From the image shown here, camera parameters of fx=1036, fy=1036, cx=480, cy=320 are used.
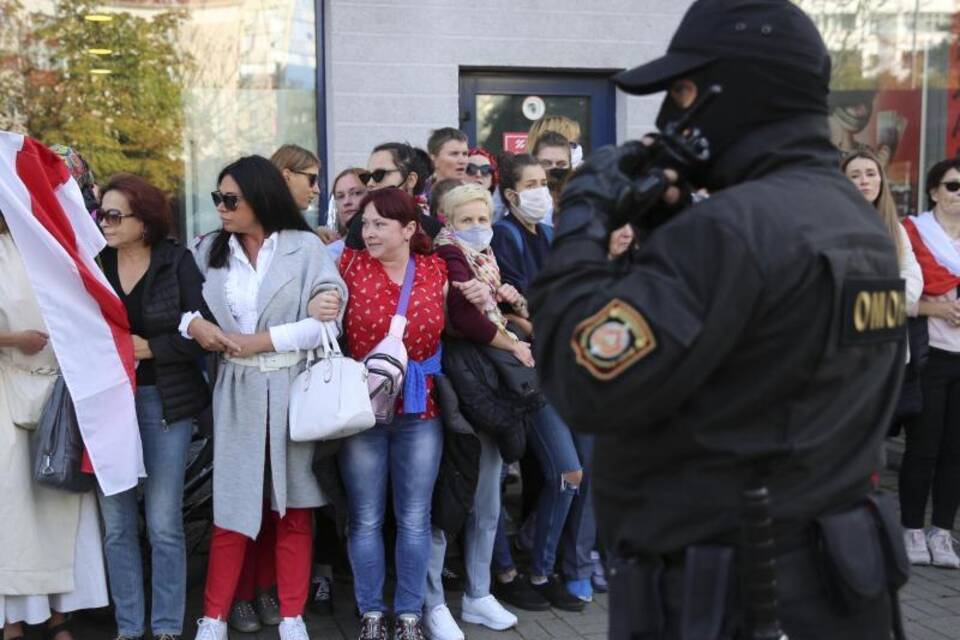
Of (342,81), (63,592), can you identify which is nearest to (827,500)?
(63,592)

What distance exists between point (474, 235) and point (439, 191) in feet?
1.50

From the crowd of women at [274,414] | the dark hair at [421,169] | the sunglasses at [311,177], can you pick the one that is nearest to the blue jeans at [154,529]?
the crowd of women at [274,414]

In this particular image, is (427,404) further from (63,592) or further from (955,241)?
(955,241)

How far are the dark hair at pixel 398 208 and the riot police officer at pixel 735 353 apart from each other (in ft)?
7.49

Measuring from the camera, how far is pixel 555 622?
15.4 feet

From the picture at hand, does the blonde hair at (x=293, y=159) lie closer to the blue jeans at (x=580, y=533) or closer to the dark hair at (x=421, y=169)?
the dark hair at (x=421, y=169)

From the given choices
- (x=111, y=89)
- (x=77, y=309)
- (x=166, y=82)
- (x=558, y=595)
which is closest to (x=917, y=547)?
(x=558, y=595)

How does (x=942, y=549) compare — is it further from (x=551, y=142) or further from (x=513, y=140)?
(x=513, y=140)

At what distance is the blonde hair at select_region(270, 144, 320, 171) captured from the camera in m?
5.15

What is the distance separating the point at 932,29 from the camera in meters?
9.14

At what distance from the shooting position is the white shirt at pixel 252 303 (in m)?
4.20

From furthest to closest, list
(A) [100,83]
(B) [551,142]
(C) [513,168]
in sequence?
(A) [100,83]
(B) [551,142]
(C) [513,168]

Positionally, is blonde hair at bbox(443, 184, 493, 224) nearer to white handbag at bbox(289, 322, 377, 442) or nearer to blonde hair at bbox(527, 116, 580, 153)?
white handbag at bbox(289, 322, 377, 442)

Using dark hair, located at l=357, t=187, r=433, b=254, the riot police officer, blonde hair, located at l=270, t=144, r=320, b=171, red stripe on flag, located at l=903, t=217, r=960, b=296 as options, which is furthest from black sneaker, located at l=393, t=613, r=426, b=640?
red stripe on flag, located at l=903, t=217, r=960, b=296
